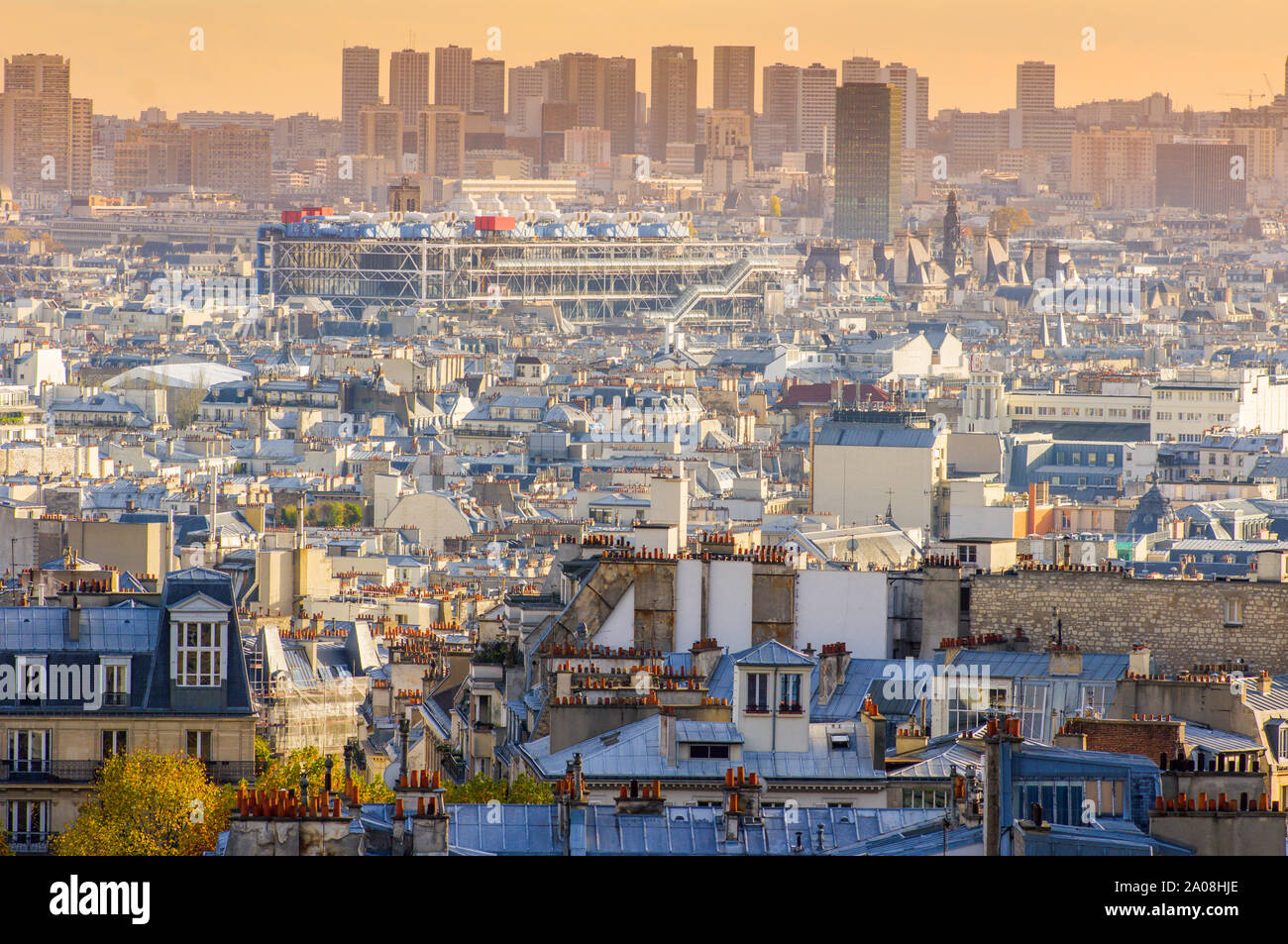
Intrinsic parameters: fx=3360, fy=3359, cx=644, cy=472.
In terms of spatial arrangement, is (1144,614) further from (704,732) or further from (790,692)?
(704,732)

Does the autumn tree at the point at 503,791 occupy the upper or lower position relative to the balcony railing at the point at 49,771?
upper

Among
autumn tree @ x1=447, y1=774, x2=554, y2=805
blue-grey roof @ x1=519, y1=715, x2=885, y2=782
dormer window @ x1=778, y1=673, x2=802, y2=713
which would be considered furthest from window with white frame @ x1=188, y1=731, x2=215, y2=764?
dormer window @ x1=778, y1=673, x2=802, y2=713

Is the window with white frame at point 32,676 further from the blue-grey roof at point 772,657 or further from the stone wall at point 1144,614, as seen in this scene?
the stone wall at point 1144,614

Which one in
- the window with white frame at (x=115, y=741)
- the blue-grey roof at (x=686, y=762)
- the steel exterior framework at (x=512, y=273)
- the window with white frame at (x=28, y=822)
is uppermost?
the steel exterior framework at (x=512, y=273)

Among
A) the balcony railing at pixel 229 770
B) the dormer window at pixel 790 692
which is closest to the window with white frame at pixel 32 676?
the balcony railing at pixel 229 770

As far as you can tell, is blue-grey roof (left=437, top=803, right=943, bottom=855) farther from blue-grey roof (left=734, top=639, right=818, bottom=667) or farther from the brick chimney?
blue-grey roof (left=734, top=639, right=818, bottom=667)

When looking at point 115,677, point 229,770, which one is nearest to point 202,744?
point 229,770

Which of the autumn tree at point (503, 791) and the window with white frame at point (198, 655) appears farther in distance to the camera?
the window with white frame at point (198, 655)

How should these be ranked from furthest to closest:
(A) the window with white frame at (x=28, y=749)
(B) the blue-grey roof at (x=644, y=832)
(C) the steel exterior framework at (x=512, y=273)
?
(C) the steel exterior framework at (x=512, y=273)
(A) the window with white frame at (x=28, y=749)
(B) the blue-grey roof at (x=644, y=832)
